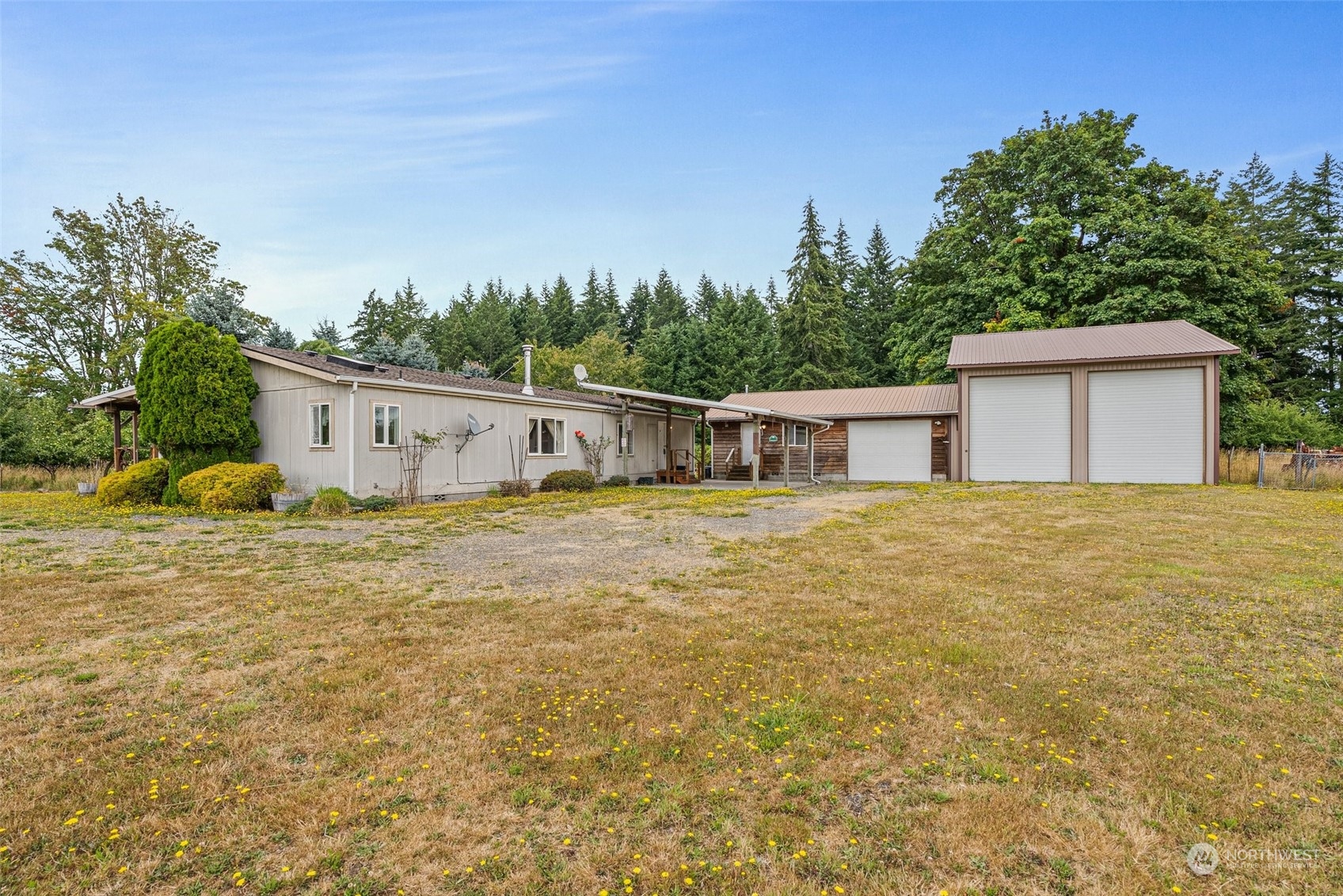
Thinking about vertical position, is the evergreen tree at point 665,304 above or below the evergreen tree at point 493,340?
above

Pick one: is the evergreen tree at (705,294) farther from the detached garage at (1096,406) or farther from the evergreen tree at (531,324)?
the detached garage at (1096,406)

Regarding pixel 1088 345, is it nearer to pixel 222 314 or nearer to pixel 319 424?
pixel 319 424

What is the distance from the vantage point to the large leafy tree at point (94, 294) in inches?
1058

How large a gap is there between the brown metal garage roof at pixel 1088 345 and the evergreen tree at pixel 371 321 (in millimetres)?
40079

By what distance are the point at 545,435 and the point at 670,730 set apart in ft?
49.9

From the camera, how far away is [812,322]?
3638 centimetres

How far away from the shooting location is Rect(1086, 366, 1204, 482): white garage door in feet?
60.6

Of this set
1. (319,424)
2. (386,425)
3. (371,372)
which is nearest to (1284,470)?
(386,425)

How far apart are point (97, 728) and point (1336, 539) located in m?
13.2

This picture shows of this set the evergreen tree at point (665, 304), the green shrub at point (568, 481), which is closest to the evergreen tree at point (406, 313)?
the evergreen tree at point (665, 304)

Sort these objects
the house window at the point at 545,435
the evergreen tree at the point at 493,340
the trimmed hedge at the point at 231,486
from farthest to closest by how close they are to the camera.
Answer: the evergreen tree at the point at 493,340, the house window at the point at 545,435, the trimmed hedge at the point at 231,486

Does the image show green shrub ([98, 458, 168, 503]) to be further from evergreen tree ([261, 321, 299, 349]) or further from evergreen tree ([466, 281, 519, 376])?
evergreen tree ([466, 281, 519, 376])

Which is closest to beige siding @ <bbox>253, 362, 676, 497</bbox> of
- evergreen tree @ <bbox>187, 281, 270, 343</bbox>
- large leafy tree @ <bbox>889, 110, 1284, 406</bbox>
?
evergreen tree @ <bbox>187, 281, 270, 343</bbox>

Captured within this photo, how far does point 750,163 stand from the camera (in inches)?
812
